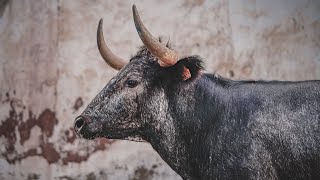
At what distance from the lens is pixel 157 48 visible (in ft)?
16.3

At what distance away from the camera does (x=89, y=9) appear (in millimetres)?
7840

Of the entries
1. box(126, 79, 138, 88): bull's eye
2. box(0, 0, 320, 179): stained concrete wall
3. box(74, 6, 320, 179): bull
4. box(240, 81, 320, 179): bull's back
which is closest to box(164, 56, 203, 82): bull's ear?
box(74, 6, 320, 179): bull

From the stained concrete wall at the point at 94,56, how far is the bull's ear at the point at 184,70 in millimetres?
2766

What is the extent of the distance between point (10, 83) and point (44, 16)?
2.91 ft

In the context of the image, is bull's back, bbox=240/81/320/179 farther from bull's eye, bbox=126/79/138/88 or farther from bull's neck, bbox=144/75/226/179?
bull's eye, bbox=126/79/138/88

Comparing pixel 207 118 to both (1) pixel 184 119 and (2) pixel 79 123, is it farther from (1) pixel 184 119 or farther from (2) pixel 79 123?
(2) pixel 79 123

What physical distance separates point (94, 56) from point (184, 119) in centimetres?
297

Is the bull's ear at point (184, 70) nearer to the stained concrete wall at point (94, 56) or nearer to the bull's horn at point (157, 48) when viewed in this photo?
the bull's horn at point (157, 48)

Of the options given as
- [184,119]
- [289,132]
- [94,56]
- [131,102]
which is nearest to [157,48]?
[131,102]

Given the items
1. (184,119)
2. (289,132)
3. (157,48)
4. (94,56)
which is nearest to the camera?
(289,132)

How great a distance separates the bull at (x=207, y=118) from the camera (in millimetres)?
4617

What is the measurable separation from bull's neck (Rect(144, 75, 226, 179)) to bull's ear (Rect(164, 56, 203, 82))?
67mm

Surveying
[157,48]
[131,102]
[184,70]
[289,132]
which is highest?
[157,48]

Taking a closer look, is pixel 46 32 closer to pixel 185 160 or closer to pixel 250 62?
pixel 250 62
